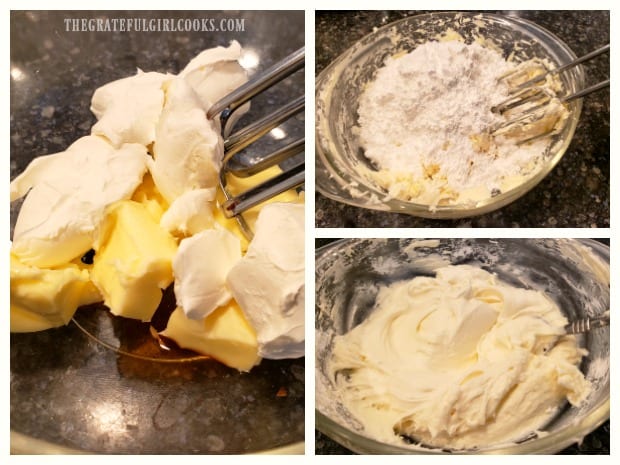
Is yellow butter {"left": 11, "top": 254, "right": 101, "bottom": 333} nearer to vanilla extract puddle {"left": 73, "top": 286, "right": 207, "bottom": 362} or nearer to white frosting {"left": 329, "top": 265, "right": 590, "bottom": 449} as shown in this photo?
vanilla extract puddle {"left": 73, "top": 286, "right": 207, "bottom": 362}

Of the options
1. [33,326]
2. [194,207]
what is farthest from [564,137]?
[33,326]

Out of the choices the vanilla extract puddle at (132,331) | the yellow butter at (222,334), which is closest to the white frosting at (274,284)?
the yellow butter at (222,334)

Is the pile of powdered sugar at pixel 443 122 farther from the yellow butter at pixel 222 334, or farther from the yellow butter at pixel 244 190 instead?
the yellow butter at pixel 222 334

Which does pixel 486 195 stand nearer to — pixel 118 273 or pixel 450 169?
pixel 450 169

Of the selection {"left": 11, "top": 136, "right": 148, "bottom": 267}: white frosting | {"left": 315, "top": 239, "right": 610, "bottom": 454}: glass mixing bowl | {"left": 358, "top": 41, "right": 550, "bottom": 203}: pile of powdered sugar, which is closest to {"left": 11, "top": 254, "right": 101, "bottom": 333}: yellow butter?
{"left": 11, "top": 136, "right": 148, "bottom": 267}: white frosting

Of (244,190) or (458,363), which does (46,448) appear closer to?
(244,190)

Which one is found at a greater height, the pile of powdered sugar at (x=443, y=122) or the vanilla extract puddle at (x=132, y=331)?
the pile of powdered sugar at (x=443, y=122)
